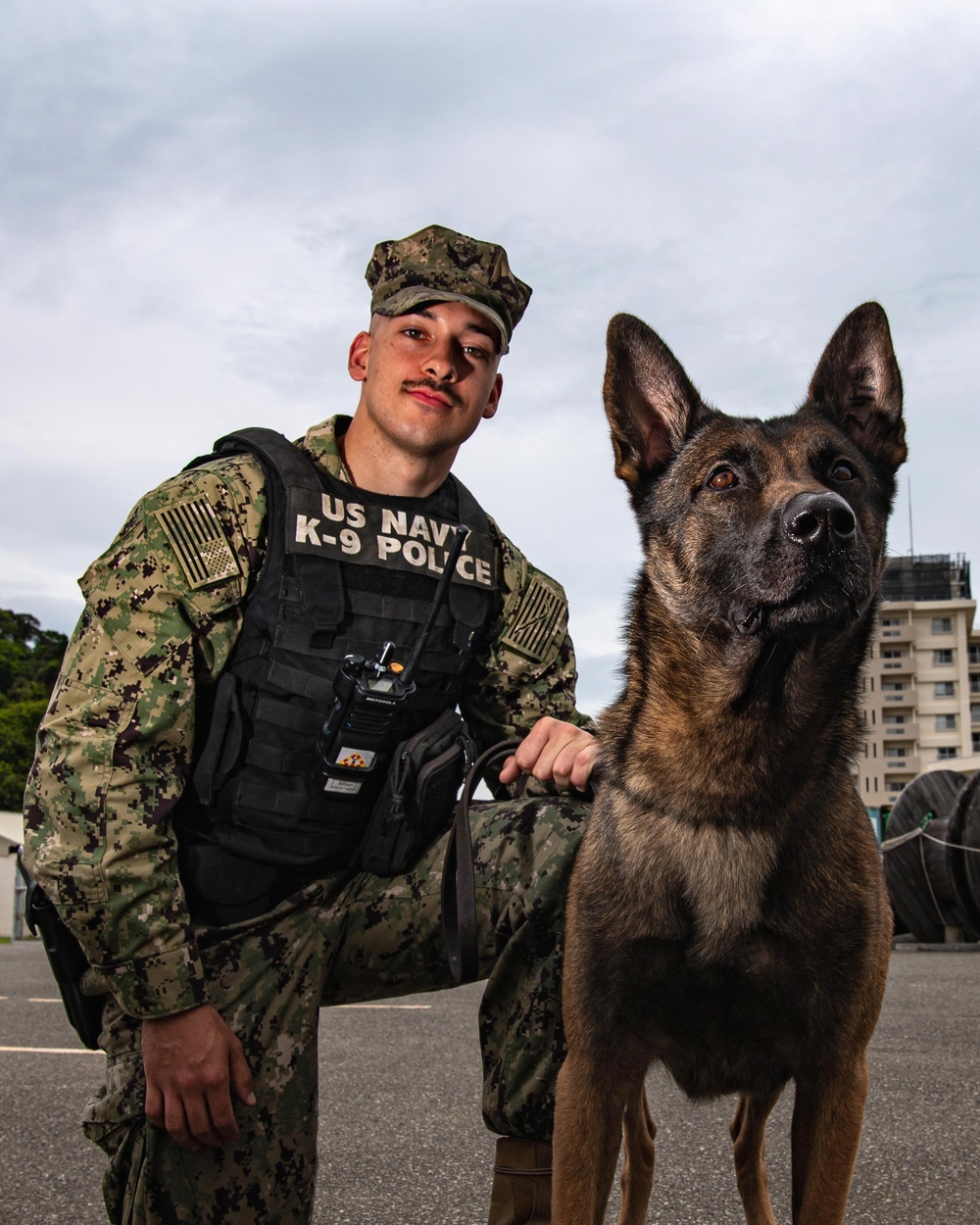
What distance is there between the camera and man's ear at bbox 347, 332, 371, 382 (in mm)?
3578

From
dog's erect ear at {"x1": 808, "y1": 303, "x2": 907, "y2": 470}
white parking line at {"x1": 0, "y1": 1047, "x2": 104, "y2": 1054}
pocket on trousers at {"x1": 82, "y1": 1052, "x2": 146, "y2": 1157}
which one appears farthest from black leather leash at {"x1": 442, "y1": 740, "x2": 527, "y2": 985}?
white parking line at {"x1": 0, "y1": 1047, "x2": 104, "y2": 1054}

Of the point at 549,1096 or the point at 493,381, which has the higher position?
the point at 493,381

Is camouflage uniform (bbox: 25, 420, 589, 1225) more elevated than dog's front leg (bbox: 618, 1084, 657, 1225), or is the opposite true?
camouflage uniform (bbox: 25, 420, 589, 1225)

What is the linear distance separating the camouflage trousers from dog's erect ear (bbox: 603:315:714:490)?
1006 mm

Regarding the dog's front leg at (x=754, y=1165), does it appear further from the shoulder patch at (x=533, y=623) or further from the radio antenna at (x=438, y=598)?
the radio antenna at (x=438, y=598)

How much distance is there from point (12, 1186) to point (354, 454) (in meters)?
2.65

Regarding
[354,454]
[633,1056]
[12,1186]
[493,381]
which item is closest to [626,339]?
[493,381]

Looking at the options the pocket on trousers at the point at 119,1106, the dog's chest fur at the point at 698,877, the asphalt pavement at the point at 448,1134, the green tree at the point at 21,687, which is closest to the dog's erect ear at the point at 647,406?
the dog's chest fur at the point at 698,877

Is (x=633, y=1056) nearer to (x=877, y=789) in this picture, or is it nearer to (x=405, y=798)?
(x=405, y=798)

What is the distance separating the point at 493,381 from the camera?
357cm

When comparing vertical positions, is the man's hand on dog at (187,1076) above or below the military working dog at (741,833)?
below

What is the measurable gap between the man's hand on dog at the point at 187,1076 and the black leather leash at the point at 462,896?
613 mm

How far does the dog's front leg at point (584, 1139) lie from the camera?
245cm

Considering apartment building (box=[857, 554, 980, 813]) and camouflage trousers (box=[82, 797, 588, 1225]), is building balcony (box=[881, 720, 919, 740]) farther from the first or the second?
camouflage trousers (box=[82, 797, 588, 1225])
